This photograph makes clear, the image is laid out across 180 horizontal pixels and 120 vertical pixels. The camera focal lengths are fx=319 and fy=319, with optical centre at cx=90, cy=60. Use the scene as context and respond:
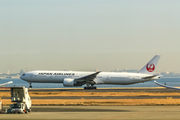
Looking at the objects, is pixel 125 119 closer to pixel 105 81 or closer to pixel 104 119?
pixel 104 119

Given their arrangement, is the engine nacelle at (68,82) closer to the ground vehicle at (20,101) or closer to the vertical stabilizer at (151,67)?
the vertical stabilizer at (151,67)

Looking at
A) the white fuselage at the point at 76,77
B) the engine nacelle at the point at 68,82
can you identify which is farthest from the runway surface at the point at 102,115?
Result: the white fuselage at the point at 76,77

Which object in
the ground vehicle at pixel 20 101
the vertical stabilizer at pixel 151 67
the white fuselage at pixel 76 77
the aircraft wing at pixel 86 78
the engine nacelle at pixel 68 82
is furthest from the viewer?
the vertical stabilizer at pixel 151 67

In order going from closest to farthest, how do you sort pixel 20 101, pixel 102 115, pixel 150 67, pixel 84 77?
pixel 102 115 → pixel 20 101 → pixel 84 77 → pixel 150 67

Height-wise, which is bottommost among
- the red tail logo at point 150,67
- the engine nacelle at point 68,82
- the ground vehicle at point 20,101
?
the ground vehicle at point 20,101

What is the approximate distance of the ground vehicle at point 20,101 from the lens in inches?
1116

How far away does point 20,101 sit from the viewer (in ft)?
95.2

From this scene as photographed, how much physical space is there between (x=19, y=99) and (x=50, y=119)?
6.32 meters

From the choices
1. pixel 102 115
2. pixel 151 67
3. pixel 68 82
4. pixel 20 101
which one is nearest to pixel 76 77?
pixel 68 82

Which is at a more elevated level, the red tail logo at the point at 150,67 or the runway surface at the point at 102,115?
the red tail logo at the point at 150,67

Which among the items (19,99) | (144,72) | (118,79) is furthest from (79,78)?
(19,99)

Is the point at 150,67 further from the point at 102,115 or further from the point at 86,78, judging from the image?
the point at 102,115

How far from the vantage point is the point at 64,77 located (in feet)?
233

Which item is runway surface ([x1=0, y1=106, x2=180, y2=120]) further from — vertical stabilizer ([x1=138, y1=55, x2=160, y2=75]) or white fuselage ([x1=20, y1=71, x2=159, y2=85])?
vertical stabilizer ([x1=138, y1=55, x2=160, y2=75])
